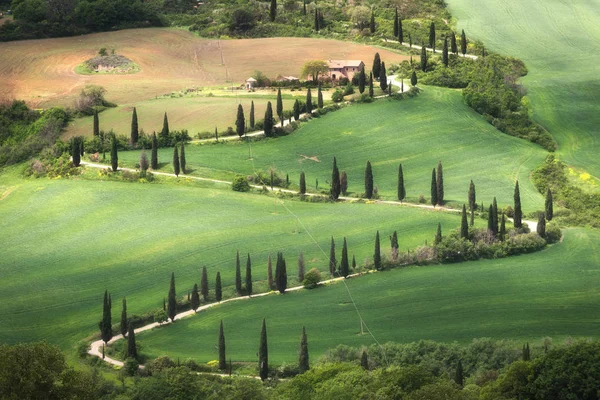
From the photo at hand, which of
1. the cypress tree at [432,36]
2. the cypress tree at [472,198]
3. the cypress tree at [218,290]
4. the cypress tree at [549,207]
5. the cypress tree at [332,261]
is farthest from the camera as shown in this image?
the cypress tree at [432,36]

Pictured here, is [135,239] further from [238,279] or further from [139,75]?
[139,75]

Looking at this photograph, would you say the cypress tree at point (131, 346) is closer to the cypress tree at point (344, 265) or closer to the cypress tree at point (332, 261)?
the cypress tree at point (332, 261)

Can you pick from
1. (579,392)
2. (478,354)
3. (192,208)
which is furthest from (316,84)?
(579,392)

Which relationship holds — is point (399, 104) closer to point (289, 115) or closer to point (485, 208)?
point (289, 115)

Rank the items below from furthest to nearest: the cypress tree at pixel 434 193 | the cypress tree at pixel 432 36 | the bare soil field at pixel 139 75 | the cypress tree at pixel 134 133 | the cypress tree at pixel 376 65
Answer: the cypress tree at pixel 432 36 → the bare soil field at pixel 139 75 → the cypress tree at pixel 376 65 → the cypress tree at pixel 134 133 → the cypress tree at pixel 434 193

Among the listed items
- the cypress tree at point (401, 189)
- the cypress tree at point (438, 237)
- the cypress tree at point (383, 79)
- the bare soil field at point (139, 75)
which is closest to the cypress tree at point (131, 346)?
the cypress tree at point (438, 237)
